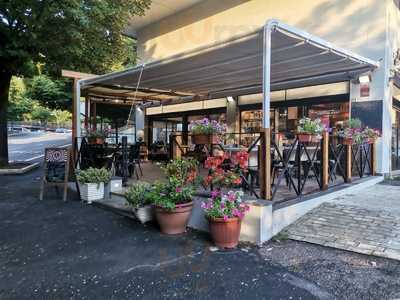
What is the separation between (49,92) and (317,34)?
12.0m

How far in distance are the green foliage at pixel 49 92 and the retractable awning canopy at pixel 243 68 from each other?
6.55m

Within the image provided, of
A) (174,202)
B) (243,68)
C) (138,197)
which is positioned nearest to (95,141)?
(138,197)

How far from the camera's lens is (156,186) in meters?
4.24

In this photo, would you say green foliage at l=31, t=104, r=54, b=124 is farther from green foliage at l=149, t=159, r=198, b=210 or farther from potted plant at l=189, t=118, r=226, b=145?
green foliage at l=149, t=159, r=198, b=210

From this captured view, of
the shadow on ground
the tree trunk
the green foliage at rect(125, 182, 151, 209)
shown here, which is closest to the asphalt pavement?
the shadow on ground

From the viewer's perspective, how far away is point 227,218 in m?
3.43

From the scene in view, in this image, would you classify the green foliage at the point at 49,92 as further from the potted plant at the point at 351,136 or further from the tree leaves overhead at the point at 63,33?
the potted plant at the point at 351,136

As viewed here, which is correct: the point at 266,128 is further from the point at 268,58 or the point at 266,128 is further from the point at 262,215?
the point at 262,215

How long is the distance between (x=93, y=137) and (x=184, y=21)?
6.25 metres

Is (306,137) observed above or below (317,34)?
below

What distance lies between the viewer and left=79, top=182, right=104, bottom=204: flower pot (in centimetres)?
561

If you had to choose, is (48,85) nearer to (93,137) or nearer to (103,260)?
(93,137)

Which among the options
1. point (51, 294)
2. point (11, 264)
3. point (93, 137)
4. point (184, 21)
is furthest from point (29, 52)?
point (51, 294)

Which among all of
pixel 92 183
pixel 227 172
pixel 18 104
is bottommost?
pixel 92 183
